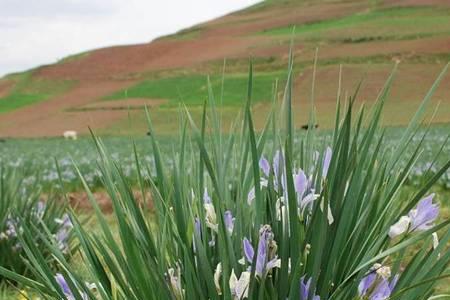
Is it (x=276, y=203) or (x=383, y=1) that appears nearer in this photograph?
(x=276, y=203)

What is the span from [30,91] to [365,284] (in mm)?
46725

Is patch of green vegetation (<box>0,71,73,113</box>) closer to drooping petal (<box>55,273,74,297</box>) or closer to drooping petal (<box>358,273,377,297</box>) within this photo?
drooping petal (<box>55,273,74,297</box>)

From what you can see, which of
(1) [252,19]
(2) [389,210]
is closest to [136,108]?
(1) [252,19]

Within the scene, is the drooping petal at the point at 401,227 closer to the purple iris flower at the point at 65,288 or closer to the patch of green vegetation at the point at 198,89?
the purple iris flower at the point at 65,288

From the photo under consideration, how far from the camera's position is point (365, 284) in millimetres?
1555

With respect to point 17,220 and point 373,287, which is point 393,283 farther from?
point 17,220

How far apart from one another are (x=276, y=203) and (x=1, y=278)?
3.27 meters

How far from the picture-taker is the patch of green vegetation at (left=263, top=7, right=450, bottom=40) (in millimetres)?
41500

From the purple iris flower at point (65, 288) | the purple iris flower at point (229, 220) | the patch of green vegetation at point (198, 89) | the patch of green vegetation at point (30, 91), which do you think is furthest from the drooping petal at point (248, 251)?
the patch of green vegetation at point (30, 91)

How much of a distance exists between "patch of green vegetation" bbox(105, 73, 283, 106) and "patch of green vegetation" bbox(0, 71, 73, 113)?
7.26m

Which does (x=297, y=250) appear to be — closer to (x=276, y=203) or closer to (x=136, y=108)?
(x=276, y=203)

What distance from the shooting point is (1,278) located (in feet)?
14.6

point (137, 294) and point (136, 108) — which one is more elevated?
point (137, 294)

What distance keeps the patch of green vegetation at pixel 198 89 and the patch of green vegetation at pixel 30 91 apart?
23.8 feet
